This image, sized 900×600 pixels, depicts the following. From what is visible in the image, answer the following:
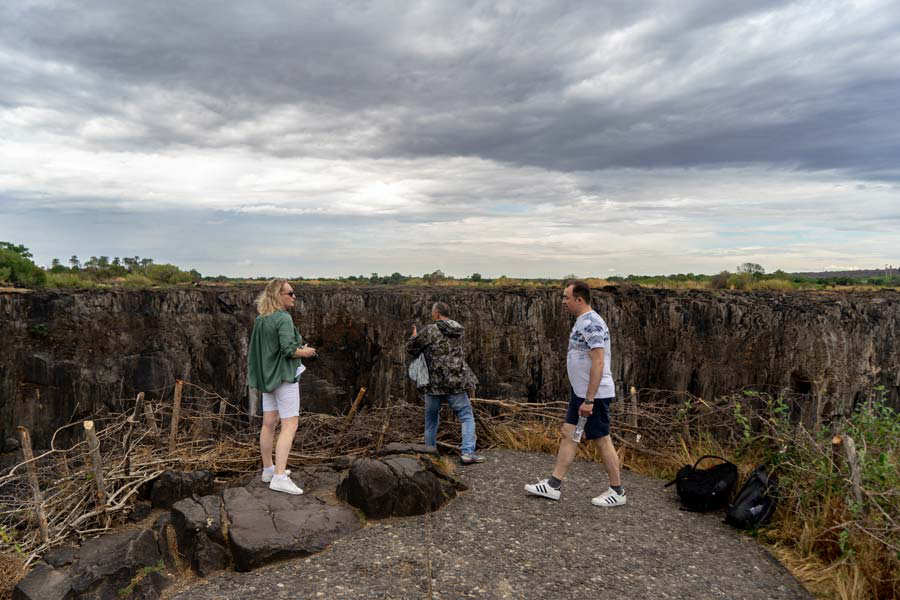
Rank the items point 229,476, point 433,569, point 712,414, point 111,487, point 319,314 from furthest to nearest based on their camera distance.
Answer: point 319,314, point 712,414, point 229,476, point 111,487, point 433,569

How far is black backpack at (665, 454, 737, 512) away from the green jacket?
13.6 feet

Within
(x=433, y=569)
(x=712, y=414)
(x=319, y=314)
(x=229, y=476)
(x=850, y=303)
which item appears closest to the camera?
(x=433, y=569)

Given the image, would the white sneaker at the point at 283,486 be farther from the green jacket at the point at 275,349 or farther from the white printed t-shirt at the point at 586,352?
the white printed t-shirt at the point at 586,352

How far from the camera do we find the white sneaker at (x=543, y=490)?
5676 mm

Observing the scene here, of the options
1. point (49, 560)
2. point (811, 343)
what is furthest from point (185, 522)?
point (811, 343)

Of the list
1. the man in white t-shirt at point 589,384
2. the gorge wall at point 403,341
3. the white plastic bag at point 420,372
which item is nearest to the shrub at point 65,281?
the gorge wall at point 403,341

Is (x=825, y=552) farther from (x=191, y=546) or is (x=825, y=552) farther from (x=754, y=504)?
(x=191, y=546)

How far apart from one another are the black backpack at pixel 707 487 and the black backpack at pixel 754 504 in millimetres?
163

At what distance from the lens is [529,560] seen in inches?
179

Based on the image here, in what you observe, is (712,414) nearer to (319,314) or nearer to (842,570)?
(842,570)

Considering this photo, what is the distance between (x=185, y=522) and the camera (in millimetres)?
4797

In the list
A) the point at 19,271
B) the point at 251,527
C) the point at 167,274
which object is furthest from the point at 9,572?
the point at 167,274

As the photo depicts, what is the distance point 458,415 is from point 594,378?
7.32 ft

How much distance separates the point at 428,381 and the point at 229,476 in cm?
277
